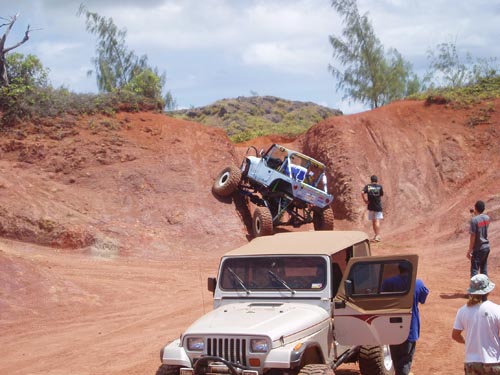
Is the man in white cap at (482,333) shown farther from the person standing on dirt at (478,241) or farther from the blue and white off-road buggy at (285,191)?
the blue and white off-road buggy at (285,191)

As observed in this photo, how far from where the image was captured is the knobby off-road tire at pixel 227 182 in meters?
21.3

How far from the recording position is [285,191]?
20.0 meters

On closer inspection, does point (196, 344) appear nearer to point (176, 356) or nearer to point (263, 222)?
point (176, 356)

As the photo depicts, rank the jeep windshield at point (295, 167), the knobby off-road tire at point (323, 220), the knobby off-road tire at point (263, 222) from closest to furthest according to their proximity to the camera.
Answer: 1. the knobby off-road tire at point (263, 222)
2. the jeep windshield at point (295, 167)
3. the knobby off-road tire at point (323, 220)

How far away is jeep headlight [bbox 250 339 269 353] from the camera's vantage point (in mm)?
5980

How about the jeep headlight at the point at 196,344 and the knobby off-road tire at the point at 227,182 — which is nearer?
the jeep headlight at the point at 196,344

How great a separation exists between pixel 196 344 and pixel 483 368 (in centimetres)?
247

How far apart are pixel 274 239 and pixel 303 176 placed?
11.9 metres

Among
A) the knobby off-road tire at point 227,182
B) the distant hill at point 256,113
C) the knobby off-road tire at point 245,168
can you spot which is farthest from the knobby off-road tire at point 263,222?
the distant hill at point 256,113

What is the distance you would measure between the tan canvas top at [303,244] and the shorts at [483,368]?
200 centimetres

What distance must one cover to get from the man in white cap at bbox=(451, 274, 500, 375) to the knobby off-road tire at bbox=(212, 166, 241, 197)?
15867 mm

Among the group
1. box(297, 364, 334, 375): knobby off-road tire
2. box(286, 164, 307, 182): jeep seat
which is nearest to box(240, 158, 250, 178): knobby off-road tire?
box(286, 164, 307, 182): jeep seat

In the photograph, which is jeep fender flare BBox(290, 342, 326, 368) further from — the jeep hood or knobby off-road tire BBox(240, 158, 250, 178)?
knobby off-road tire BBox(240, 158, 250, 178)

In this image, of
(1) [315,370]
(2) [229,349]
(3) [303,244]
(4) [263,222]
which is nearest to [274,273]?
(3) [303,244]
